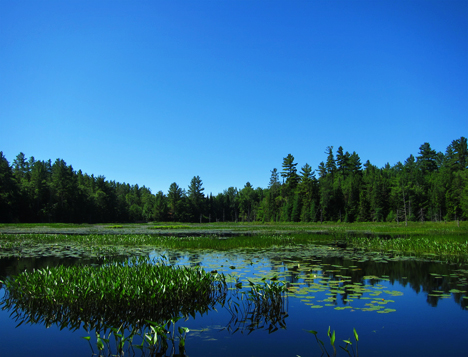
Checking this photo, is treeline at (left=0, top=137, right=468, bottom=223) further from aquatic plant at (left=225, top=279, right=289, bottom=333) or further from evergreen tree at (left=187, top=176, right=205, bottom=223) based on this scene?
aquatic plant at (left=225, top=279, right=289, bottom=333)

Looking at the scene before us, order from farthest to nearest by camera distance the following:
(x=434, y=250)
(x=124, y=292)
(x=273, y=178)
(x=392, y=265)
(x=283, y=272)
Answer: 1. (x=273, y=178)
2. (x=434, y=250)
3. (x=392, y=265)
4. (x=283, y=272)
5. (x=124, y=292)

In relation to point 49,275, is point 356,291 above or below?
below

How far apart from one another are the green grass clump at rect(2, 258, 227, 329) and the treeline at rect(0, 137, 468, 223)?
64936mm

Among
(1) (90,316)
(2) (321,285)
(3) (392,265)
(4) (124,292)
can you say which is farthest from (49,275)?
(3) (392,265)

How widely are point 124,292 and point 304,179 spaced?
8910 cm

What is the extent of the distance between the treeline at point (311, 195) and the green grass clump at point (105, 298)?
64936mm

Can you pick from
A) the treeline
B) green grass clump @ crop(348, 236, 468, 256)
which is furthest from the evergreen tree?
green grass clump @ crop(348, 236, 468, 256)

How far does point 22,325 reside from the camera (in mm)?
7254

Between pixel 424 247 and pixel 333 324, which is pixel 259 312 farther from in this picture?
pixel 424 247

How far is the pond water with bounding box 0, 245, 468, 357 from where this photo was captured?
601cm

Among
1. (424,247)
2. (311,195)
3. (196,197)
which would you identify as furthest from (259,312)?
(196,197)

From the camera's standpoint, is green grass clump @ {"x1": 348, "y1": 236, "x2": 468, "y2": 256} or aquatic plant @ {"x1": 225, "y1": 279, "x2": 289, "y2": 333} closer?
aquatic plant @ {"x1": 225, "y1": 279, "x2": 289, "y2": 333}

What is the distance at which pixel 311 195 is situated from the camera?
3497 inches

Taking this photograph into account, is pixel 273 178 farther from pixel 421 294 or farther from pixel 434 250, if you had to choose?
pixel 421 294
